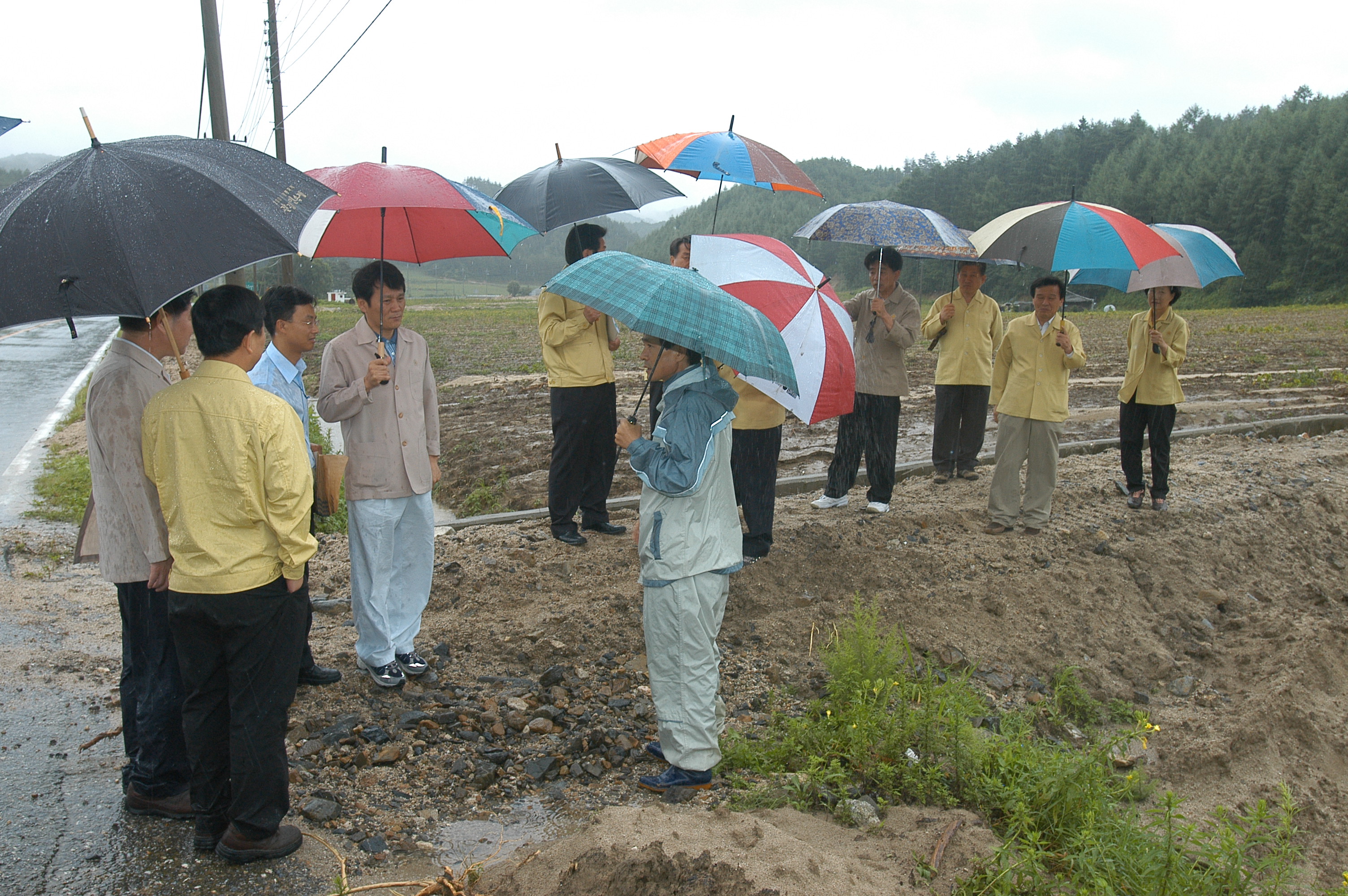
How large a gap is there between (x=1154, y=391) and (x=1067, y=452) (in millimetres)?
2555

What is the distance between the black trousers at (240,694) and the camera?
9.20ft

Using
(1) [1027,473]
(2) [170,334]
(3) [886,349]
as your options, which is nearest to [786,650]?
(3) [886,349]

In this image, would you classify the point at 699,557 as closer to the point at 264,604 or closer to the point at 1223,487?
the point at 264,604

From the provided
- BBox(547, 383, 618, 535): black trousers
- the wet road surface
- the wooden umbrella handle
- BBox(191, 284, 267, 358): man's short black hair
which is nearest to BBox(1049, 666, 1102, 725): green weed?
BBox(547, 383, 618, 535): black trousers

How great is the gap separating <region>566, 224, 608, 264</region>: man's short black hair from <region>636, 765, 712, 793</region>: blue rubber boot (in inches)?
129

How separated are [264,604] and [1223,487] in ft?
26.0

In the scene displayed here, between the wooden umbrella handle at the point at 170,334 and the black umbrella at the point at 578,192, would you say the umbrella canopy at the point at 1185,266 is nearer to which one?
the black umbrella at the point at 578,192

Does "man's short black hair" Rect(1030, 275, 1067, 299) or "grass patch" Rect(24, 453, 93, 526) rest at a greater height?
"man's short black hair" Rect(1030, 275, 1067, 299)

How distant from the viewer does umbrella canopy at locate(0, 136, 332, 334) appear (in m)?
2.48

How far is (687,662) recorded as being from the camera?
11.4ft

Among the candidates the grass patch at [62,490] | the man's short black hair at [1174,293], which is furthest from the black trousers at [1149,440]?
the grass patch at [62,490]

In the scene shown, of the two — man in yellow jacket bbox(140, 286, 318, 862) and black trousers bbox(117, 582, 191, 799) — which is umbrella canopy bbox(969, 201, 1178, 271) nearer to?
man in yellow jacket bbox(140, 286, 318, 862)

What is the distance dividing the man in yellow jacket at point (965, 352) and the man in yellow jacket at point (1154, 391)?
41.9 inches

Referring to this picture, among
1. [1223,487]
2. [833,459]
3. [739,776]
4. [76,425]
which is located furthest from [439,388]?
[739,776]
